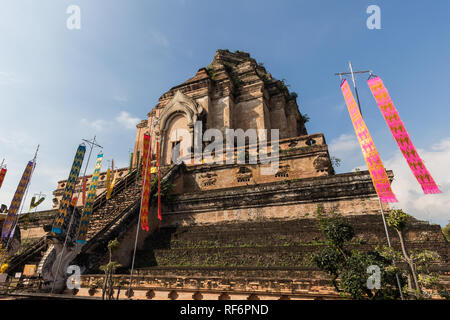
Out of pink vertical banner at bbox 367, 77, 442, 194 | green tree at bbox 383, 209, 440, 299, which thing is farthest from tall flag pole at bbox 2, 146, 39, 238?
pink vertical banner at bbox 367, 77, 442, 194

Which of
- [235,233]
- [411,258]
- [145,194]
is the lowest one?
[411,258]

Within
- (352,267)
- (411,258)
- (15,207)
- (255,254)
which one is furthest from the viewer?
(15,207)

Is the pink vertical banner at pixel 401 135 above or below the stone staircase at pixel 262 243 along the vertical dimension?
above

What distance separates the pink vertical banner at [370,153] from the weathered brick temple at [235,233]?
196cm

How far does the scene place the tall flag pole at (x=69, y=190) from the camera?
27.4 ft

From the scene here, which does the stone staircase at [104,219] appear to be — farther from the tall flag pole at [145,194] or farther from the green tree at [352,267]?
the green tree at [352,267]

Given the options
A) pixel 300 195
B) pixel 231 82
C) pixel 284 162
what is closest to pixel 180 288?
pixel 300 195

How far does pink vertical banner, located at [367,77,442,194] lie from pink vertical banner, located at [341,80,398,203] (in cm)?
53

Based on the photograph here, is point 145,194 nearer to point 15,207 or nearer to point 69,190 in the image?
point 69,190

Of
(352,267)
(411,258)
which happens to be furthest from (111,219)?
(411,258)

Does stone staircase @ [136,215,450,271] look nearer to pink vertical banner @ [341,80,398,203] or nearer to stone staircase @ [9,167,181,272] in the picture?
stone staircase @ [9,167,181,272]

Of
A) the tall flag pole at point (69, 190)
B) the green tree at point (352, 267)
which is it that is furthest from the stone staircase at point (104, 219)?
the green tree at point (352, 267)

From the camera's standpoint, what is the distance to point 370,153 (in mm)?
6258

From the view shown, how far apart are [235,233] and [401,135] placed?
6.01m
